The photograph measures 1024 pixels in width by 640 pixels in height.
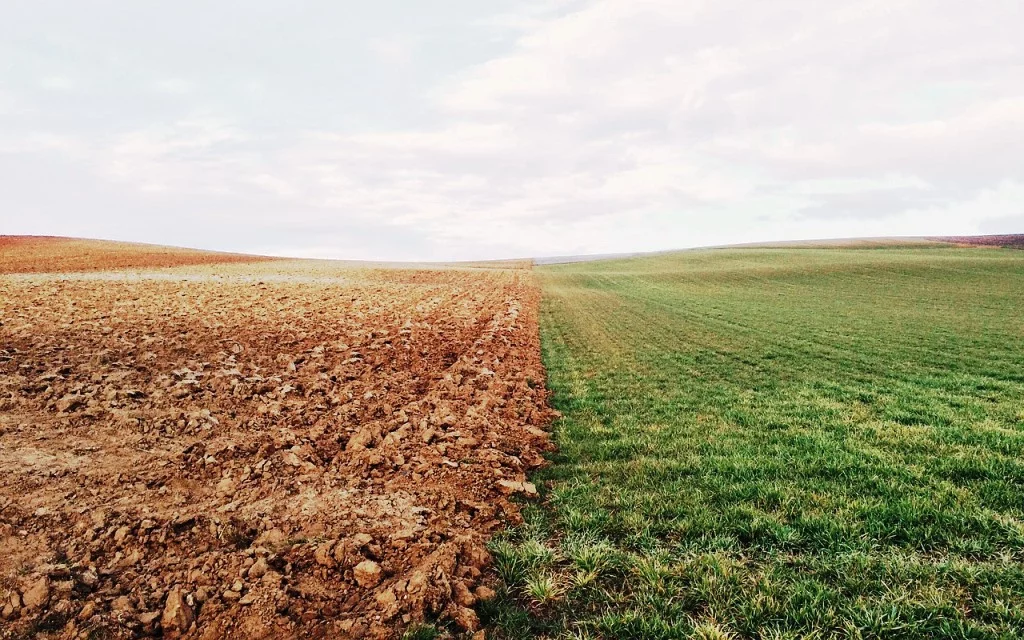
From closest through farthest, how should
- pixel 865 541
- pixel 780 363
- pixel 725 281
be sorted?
pixel 865 541 < pixel 780 363 < pixel 725 281

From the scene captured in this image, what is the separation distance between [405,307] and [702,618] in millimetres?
19824

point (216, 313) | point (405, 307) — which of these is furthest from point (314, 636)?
point (405, 307)

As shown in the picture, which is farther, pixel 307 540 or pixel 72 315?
pixel 72 315

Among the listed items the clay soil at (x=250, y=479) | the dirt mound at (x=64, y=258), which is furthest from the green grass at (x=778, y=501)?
the dirt mound at (x=64, y=258)

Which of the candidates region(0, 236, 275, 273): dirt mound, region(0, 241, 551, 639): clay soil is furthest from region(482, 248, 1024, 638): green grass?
region(0, 236, 275, 273): dirt mound

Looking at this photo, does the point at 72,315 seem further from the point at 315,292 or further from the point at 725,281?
the point at 725,281

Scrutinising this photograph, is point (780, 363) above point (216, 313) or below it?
below

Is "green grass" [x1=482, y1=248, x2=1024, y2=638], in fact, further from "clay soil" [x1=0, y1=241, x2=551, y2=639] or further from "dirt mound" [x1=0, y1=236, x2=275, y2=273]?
"dirt mound" [x1=0, y1=236, x2=275, y2=273]

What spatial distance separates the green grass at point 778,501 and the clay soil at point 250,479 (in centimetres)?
82

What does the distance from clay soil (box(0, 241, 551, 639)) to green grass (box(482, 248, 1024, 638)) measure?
818 millimetres

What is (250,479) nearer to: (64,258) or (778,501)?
(778,501)

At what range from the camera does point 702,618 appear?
151 inches

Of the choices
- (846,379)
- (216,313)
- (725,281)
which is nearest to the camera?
(846,379)

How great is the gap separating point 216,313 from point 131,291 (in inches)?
399
